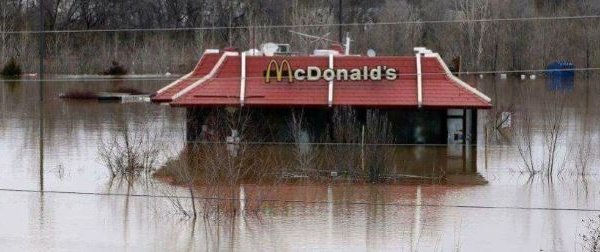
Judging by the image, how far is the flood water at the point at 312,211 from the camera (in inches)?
497

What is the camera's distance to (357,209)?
1470cm

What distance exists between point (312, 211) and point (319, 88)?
8.42 metres

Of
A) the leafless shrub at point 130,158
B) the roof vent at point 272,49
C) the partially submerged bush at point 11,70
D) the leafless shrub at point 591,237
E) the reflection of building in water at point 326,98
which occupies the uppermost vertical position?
the partially submerged bush at point 11,70

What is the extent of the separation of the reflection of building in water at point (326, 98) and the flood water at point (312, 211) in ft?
3.08

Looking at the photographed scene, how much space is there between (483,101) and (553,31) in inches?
1264

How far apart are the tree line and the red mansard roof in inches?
778

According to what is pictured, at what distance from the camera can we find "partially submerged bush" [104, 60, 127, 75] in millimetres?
49938

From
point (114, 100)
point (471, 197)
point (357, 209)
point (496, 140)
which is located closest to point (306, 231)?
point (357, 209)

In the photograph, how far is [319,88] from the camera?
22.8 m

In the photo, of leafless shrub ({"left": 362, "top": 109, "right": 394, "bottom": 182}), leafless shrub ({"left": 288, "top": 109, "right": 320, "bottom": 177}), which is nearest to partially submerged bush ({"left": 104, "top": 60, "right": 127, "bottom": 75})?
leafless shrub ({"left": 288, "top": 109, "right": 320, "bottom": 177})

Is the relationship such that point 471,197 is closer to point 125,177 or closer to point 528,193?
point 528,193

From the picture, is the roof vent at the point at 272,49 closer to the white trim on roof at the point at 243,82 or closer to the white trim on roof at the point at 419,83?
the white trim on roof at the point at 243,82

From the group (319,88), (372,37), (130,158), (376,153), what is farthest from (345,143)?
(372,37)

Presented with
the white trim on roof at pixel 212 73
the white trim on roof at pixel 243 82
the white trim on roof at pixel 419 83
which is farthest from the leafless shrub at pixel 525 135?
the white trim on roof at pixel 212 73
